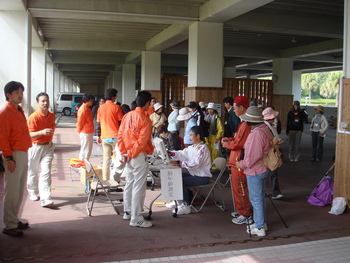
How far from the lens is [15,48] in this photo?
381 inches

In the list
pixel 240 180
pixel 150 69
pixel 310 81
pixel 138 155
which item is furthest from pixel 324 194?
pixel 310 81

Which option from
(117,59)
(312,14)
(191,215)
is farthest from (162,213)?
(117,59)

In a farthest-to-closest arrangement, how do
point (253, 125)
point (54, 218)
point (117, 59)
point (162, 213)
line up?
point (117, 59) → point (162, 213) → point (54, 218) → point (253, 125)

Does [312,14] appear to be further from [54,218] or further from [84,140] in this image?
[54,218]

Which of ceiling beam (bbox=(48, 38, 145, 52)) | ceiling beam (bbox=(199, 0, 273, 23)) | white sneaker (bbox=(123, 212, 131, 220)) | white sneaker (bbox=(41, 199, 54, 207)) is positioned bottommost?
white sneaker (bbox=(123, 212, 131, 220))

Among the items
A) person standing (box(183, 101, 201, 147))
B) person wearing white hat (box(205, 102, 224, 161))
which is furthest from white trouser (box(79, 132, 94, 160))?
person wearing white hat (box(205, 102, 224, 161))

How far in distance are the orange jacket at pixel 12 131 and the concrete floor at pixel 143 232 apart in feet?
3.48

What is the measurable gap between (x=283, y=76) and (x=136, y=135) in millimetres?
16473

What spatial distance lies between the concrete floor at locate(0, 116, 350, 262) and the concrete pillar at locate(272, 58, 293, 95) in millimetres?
13936

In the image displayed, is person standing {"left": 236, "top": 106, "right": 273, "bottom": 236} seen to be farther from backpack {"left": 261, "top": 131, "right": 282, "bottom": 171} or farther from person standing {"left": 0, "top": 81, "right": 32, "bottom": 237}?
person standing {"left": 0, "top": 81, "right": 32, "bottom": 237}

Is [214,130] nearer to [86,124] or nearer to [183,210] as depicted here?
[86,124]

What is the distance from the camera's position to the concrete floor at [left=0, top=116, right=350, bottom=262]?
13.8ft

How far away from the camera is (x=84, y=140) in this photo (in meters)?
7.16

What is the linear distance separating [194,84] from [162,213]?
6.02 m
